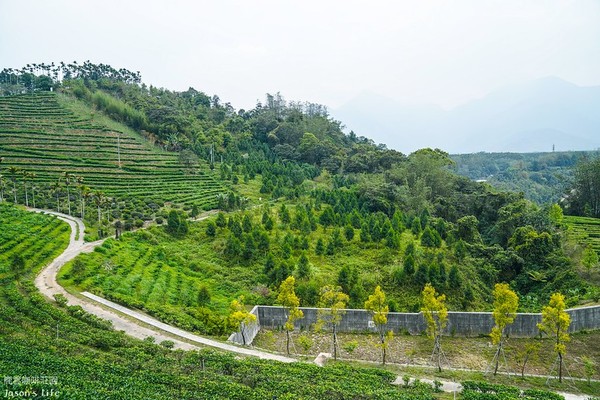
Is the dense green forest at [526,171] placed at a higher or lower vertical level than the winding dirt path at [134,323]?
higher

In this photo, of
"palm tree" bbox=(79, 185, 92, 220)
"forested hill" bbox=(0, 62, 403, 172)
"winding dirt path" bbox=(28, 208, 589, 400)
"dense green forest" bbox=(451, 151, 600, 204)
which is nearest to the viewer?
"winding dirt path" bbox=(28, 208, 589, 400)

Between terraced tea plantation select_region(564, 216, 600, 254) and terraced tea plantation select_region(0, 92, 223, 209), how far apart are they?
117 ft

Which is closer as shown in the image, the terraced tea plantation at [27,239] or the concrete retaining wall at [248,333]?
the concrete retaining wall at [248,333]

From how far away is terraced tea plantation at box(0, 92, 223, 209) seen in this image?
4678 centimetres

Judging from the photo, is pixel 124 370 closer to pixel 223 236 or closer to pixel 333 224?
pixel 223 236

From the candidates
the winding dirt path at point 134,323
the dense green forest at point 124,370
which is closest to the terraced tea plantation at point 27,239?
the winding dirt path at point 134,323

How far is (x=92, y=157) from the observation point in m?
53.7

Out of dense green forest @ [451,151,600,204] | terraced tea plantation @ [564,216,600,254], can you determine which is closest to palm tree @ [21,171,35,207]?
terraced tea plantation @ [564,216,600,254]

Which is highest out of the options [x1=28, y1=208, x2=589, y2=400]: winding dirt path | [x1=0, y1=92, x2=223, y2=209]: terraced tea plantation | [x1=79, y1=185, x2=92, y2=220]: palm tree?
[x1=0, y1=92, x2=223, y2=209]: terraced tea plantation

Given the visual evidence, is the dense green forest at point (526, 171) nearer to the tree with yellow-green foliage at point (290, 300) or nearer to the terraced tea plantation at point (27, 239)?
the tree with yellow-green foliage at point (290, 300)

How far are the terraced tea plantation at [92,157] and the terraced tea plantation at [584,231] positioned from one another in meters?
35.7

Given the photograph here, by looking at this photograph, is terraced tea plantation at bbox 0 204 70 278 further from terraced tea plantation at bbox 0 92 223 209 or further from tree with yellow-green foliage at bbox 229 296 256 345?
tree with yellow-green foliage at bbox 229 296 256 345

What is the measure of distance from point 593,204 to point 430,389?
154 ft

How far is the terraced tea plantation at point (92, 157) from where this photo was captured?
46.8 metres
